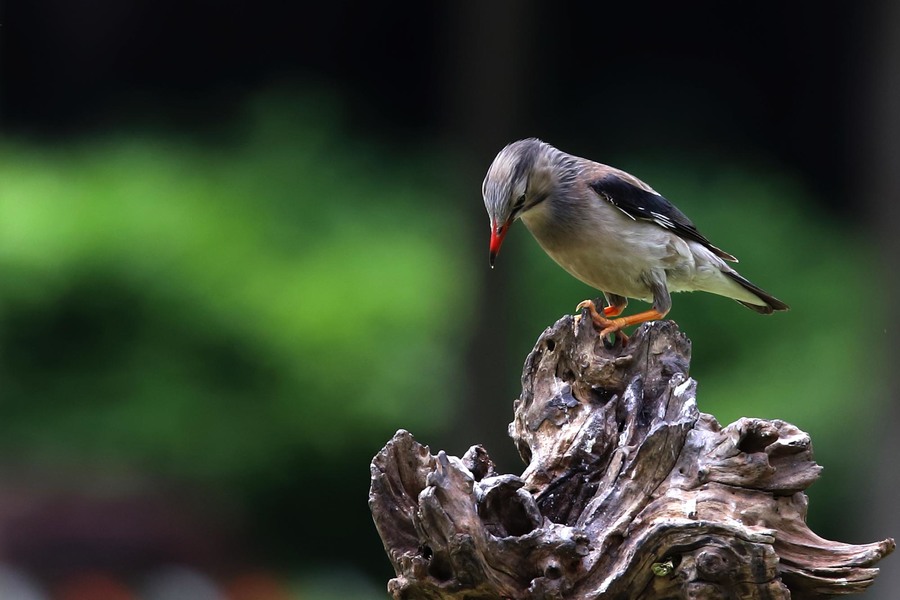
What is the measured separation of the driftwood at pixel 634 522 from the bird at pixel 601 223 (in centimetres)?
113

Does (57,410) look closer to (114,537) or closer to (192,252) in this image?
(114,537)

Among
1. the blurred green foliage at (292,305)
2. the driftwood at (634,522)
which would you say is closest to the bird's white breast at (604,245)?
the driftwood at (634,522)

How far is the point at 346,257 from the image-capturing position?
872cm

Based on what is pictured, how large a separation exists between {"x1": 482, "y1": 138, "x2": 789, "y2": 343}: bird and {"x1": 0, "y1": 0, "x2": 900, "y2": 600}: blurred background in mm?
2985

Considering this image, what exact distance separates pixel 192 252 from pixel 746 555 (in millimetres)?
6224

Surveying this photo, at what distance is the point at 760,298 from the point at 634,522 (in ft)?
7.34

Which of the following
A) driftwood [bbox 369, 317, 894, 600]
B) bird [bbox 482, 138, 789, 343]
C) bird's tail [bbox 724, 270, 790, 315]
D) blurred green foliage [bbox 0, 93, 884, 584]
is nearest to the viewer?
driftwood [bbox 369, 317, 894, 600]

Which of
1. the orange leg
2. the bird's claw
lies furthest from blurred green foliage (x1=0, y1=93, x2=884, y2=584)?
the bird's claw

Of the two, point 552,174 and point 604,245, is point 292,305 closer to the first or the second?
point 552,174

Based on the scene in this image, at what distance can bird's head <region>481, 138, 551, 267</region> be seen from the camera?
4.34 metres

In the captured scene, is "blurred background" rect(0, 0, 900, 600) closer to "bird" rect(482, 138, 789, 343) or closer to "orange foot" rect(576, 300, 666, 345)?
"bird" rect(482, 138, 789, 343)

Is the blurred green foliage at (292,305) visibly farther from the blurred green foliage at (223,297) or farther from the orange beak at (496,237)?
the orange beak at (496,237)

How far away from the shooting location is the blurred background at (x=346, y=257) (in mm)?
8219

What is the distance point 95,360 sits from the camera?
8.88m
